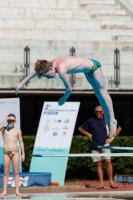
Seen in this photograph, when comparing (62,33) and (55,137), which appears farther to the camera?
(62,33)

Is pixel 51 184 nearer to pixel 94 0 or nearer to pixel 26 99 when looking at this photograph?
pixel 26 99

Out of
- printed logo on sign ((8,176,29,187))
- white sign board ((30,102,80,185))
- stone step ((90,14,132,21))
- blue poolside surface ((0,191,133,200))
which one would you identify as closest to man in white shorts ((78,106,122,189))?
white sign board ((30,102,80,185))

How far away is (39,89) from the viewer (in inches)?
799

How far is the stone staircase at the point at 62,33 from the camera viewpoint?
20.3m

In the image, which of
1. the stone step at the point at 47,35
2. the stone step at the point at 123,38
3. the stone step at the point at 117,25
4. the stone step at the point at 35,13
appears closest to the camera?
the stone step at the point at 47,35

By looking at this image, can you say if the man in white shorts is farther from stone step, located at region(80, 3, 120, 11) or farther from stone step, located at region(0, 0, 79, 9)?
stone step, located at region(80, 3, 120, 11)

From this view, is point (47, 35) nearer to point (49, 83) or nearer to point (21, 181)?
point (49, 83)

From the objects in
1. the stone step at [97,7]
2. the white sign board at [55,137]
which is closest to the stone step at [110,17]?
the stone step at [97,7]

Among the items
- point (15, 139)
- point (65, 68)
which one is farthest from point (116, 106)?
point (65, 68)

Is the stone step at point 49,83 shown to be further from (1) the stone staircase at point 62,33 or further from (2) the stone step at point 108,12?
(2) the stone step at point 108,12

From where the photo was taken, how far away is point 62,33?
73.4 feet

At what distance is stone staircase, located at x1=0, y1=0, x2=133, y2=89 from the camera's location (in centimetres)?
2031

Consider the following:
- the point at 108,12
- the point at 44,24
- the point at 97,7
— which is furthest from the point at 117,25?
the point at 44,24

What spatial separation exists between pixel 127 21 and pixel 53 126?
7050 mm
